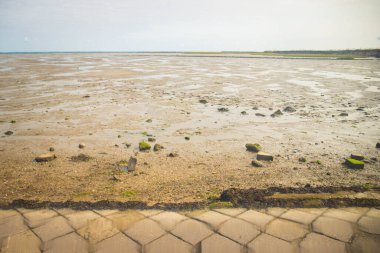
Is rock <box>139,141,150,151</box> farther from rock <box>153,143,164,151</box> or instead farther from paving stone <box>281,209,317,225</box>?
paving stone <box>281,209,317,225</box>

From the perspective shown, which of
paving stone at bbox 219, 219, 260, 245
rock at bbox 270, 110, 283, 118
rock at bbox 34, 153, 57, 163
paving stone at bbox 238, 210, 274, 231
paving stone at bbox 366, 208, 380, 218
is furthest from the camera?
rock at bbox 270, 110, 283, 118

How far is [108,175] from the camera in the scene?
4.22 metres

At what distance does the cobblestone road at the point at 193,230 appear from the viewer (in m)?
2.42

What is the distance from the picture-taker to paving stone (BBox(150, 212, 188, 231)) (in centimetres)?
275

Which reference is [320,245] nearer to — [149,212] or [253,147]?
[149,212]

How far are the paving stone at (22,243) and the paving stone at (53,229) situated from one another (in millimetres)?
62

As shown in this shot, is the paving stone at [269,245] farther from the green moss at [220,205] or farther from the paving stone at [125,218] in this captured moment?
the paving stone at [125,218]

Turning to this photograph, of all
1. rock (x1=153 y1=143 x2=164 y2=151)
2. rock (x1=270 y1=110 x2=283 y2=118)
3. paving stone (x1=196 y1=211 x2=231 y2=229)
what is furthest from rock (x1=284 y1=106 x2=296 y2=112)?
paving stone (x1=196 y1=211 x2=231 y2=229)

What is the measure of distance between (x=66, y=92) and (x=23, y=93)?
6.36 feet

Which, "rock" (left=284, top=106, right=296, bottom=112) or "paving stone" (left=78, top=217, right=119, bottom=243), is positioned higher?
"rock" (left=284, top=106, right=296, bottom=112)

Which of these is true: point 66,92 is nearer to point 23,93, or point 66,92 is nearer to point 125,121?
point 23,93

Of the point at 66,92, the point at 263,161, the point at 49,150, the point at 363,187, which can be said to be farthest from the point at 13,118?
the point at 363,187

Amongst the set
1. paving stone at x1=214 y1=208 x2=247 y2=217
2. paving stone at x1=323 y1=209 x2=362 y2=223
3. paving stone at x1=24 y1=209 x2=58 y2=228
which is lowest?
paving stone at x1=24 y1=209 x2=58 y2=228

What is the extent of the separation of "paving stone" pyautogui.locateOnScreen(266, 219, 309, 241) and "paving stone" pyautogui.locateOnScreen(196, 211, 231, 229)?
501 mm
